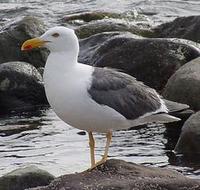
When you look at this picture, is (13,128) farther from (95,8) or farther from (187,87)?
(95,8)

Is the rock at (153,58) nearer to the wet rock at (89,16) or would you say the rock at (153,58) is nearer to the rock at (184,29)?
the rock at (184,29)

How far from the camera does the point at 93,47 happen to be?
14141mm

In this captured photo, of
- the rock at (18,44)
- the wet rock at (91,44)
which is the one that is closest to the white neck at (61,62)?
the wet rock at (91,44)

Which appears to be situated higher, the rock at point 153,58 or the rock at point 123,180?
the rock at point 123,180

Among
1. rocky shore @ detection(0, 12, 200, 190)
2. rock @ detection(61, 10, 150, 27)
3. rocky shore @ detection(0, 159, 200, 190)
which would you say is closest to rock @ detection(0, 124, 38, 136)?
rocky shore @ detection(0, 12, 200, 190)

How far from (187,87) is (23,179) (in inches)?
140

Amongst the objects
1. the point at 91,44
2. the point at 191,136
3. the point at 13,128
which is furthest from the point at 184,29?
the point at 191,136

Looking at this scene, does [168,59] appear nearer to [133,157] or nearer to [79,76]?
[133,157]

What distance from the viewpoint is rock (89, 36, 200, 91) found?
12.4 metres

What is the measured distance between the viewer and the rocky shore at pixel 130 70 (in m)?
6.74

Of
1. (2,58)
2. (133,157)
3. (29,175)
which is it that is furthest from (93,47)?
(29,175)

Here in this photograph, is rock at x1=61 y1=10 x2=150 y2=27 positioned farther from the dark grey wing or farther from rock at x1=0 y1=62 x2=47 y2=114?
the dark grey wing

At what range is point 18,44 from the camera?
46.5 ft

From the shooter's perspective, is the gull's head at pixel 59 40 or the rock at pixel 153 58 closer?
the gull's head at pixel 59 40
